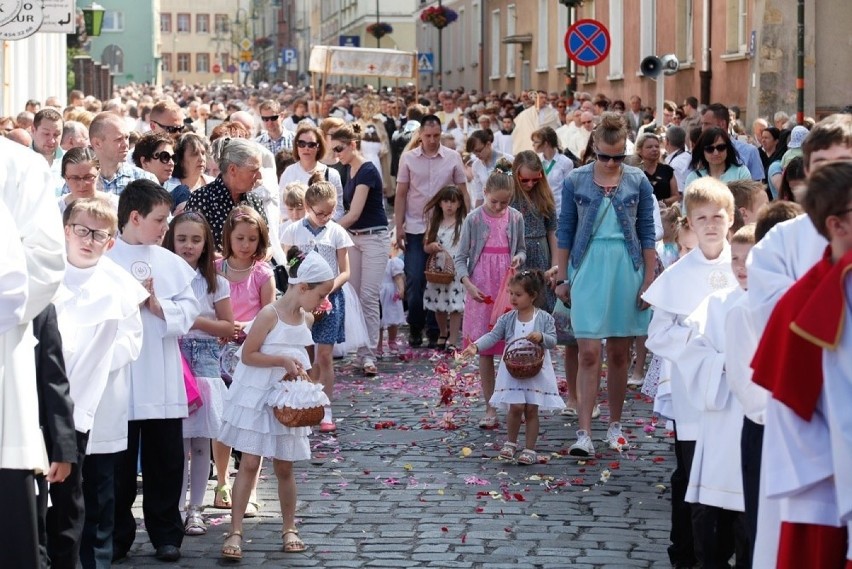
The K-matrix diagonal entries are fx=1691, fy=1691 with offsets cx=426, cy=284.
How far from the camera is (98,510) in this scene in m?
7.01

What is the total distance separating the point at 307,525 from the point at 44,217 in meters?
3.16

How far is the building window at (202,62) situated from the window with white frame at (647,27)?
441 feet

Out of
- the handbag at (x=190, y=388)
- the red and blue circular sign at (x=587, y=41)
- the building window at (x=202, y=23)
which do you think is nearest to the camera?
the handbag at (x=190, y=388)

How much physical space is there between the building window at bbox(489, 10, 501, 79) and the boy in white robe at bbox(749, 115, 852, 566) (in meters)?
48.9

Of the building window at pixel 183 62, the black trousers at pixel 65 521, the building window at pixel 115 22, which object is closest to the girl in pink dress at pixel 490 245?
the black trousers at pixel 65 521

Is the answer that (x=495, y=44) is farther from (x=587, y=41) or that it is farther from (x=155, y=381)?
(x=155, y=381)

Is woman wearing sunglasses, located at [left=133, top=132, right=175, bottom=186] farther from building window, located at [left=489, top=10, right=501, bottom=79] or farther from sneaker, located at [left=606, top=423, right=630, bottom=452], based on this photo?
building window, located at [left=489, top=10, right=501, bottom=79]

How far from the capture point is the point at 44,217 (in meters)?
5.40

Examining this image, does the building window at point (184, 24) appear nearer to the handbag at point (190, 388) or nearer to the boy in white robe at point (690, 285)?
the handbag at point (190, 388)

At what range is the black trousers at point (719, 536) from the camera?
6.54 metres

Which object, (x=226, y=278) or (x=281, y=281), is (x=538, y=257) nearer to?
(x=281, y=281)

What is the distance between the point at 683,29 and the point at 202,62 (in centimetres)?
13797


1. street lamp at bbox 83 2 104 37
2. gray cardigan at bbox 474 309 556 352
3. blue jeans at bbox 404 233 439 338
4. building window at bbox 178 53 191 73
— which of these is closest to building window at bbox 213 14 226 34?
building window at bbox 178 53 191 73

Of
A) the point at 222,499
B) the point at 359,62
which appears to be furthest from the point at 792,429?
the point at 359,62
